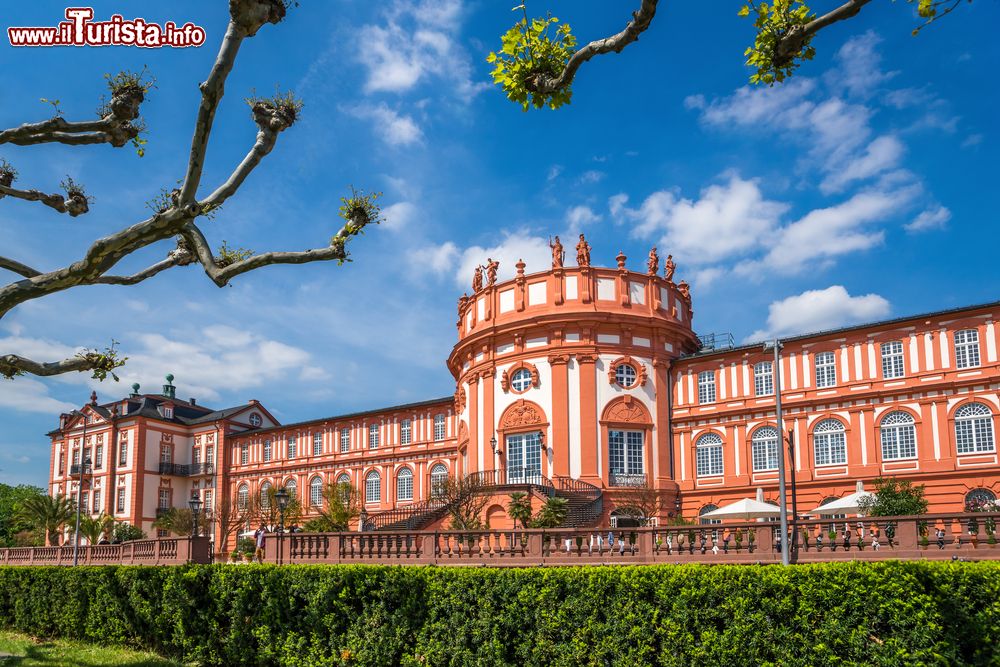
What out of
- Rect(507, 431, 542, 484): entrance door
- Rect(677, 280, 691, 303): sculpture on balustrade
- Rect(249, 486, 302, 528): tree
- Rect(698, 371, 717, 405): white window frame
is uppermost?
Rect(677, 280, 691, 303): sculpture on balustrade

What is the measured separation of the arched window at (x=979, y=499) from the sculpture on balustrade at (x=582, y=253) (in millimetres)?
18459

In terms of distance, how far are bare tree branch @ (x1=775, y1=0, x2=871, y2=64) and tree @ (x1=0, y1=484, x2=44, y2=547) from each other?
2631 inches

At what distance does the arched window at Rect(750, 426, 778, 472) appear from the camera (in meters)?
37.9

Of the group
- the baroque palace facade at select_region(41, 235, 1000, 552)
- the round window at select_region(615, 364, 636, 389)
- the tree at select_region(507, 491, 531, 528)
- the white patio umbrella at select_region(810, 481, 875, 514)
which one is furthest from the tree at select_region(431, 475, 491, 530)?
the white patio umbrella at select_region(810, 481, 875, 514)

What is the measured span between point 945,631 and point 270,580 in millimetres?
11995

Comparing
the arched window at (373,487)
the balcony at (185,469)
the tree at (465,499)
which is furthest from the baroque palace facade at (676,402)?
the balcony at (185,469)

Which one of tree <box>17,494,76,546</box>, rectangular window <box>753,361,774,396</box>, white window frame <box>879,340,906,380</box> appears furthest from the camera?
tree <box>17,494,76,546</box>

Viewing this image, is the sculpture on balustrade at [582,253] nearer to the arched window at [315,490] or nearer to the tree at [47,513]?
the arched window at [315,490]

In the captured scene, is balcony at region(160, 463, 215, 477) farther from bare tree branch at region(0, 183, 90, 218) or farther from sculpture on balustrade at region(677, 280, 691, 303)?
bare tree branch at region(0, 183, 90, 218)

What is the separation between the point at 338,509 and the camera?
46.2 m

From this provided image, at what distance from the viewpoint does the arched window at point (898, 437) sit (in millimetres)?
34594

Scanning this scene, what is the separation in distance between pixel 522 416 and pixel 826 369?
13.6m

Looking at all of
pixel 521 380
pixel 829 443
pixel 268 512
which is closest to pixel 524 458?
pixel 521 380

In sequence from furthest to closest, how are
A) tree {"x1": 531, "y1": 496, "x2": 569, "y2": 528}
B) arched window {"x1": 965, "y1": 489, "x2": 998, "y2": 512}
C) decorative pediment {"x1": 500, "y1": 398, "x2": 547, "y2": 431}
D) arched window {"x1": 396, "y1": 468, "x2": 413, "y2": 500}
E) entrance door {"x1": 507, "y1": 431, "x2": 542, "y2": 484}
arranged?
arched window {"x1": 396, "y1": 468, "x2": 413, "y2": 500} → decorative pediment {"x1": 500, "y1": 398, "x2": 547, "y2": 431} → entrance door {"x1": 507, "y1": 431, "x2": 542, "y2": 484} → arched window {"x1": 965, "y1": 489, "x2": 998, "y2": 512} → tree {"x1": 531, "y1": 496, "x2": 569, "y2": 528}
